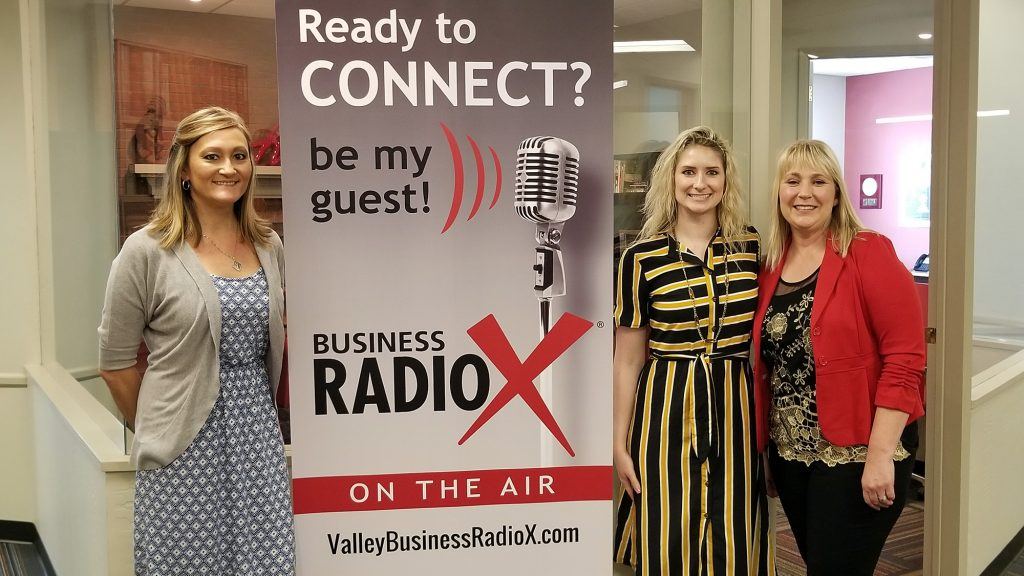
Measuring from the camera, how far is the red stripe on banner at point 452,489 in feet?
5.92

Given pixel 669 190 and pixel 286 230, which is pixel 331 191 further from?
pixel 669 190

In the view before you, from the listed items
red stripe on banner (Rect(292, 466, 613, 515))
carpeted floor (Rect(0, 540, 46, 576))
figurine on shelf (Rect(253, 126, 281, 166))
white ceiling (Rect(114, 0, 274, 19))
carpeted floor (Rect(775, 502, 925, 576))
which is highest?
white ceiling (Rect(114, 0, 274, 19))

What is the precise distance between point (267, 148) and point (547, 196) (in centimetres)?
69

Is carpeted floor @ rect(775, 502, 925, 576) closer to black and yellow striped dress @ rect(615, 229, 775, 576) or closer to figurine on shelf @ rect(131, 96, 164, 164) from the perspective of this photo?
black and yellow striped dress @ rect(615, 229, 775, 576)

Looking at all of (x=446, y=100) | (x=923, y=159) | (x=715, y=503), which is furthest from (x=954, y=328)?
(x=446, y=100)

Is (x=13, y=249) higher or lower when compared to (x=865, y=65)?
lower

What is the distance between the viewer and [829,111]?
241 centimetres

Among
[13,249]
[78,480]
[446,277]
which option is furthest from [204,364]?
[13,249]

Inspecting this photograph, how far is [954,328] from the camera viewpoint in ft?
8.61

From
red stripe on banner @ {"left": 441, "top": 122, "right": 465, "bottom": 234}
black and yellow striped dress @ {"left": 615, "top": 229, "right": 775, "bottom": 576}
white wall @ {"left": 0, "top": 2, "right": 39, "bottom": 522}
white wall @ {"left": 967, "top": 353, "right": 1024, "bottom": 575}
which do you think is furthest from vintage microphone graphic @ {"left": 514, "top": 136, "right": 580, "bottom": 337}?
white wall @ {"left": 0, "top": 2, "right": 39, "bottom": 522}

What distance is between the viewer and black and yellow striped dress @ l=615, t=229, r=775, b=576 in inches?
79.2

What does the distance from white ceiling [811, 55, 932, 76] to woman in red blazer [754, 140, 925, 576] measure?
1.46ft

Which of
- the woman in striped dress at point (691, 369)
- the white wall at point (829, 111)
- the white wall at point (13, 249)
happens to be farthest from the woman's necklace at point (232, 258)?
the white wall at point (13, 249)

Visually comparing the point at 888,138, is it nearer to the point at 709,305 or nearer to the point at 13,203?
the point at 709,305
